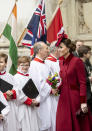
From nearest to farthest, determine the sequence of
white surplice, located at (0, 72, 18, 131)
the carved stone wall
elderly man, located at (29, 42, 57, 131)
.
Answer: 1. white surplice, located at (0, 72, 18, 131)
2. elderly man, located at (29, 42, 57, 131)
3. the carved stone wall

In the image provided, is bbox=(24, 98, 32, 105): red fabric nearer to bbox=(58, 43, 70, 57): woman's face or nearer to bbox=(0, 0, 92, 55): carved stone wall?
bbox=(58, 43, 70, 57): woman's face

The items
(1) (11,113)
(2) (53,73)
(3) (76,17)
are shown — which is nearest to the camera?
(1) (11,113)

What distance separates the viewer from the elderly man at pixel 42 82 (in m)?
6.07

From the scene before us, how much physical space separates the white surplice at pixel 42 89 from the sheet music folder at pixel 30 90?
9.4 inches

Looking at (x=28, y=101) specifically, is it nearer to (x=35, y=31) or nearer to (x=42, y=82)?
(x=42, y=82)

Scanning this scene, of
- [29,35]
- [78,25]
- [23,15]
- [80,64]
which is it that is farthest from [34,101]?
[23,15]

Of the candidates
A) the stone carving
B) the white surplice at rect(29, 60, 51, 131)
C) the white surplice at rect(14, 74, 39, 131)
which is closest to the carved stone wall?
the stone carving

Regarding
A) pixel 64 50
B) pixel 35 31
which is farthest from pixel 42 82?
pixel 35 31

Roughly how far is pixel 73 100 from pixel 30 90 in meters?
0.92

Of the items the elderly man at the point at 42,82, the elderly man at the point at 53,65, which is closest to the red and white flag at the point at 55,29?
the elderly man at the point at 53,65

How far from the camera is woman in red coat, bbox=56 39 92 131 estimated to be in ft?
17.0

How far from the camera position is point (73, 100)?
5.25 metres

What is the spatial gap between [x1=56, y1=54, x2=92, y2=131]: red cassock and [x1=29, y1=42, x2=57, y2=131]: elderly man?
786 millimetres

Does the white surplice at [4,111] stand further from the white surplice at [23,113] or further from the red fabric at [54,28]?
the red fabric at [54,28]
